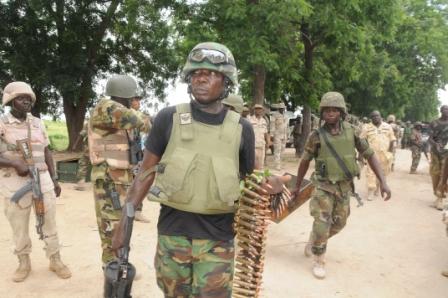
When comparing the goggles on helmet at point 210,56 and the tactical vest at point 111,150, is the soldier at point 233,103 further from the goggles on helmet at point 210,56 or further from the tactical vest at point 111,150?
the goggles on helmet at point 210,56

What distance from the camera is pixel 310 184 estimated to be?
5.03m

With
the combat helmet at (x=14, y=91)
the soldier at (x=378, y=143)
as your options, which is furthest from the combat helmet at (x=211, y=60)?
the soldier at (x=378, y=143)

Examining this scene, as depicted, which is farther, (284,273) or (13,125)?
(284,273)

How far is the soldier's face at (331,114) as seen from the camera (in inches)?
181

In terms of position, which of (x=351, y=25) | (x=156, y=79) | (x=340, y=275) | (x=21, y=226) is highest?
(x=351, y=25)

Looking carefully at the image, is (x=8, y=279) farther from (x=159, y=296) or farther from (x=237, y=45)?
(x=237, y=45)

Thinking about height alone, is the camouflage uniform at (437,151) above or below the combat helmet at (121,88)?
below

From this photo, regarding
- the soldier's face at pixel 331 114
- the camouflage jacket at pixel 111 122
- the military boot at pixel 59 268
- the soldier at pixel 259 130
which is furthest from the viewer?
the soldier at pixel 259 130

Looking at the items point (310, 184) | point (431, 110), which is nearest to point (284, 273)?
point (310, 184)

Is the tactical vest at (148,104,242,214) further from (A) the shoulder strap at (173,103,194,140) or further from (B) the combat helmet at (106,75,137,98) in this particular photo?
(B) the combat helmet at (106,75,137,98)

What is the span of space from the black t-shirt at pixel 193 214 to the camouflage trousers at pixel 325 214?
229 cm

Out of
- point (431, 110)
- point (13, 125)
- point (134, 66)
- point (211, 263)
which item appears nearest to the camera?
point (211, 263)

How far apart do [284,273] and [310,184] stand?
100cm

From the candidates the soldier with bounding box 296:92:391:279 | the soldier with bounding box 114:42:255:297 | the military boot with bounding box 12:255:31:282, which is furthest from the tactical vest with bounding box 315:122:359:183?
the military boot with bounding box 12:255:31:282
